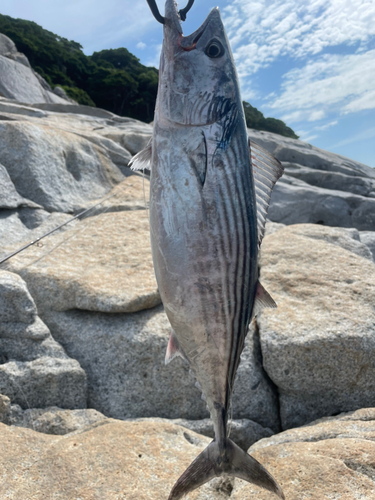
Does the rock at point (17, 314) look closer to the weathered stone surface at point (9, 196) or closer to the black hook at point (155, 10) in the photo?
the weathered stone surface at point (9, 196)

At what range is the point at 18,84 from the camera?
15172mm

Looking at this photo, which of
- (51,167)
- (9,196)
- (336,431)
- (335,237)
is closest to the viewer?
(336,431)

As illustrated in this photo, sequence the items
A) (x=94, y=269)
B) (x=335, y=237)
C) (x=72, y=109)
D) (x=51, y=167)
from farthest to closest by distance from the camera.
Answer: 1. (x=72, y=109)
2. (x=51, y=167)
3. (x=335, y=237)
4. (x=94, y=269)

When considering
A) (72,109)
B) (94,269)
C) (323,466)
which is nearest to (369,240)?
(94,269)

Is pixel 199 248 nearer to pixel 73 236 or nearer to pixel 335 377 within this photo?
pixel 335 377

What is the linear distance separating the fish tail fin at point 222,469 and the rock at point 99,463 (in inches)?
26.5

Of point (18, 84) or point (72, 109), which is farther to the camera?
point (18, 84)

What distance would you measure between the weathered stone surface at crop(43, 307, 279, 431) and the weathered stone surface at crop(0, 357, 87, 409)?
0.20 m

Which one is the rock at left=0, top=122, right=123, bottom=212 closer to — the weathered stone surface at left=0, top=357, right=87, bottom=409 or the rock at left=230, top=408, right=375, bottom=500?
the weathered stone surface at left=0, top=357, right=87, bottom=409

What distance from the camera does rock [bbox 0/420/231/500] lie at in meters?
1.99

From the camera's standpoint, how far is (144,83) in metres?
30.8

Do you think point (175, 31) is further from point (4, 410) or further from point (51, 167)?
point (51, 167)

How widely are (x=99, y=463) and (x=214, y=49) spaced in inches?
86.5

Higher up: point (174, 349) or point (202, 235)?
point (202, 235)
